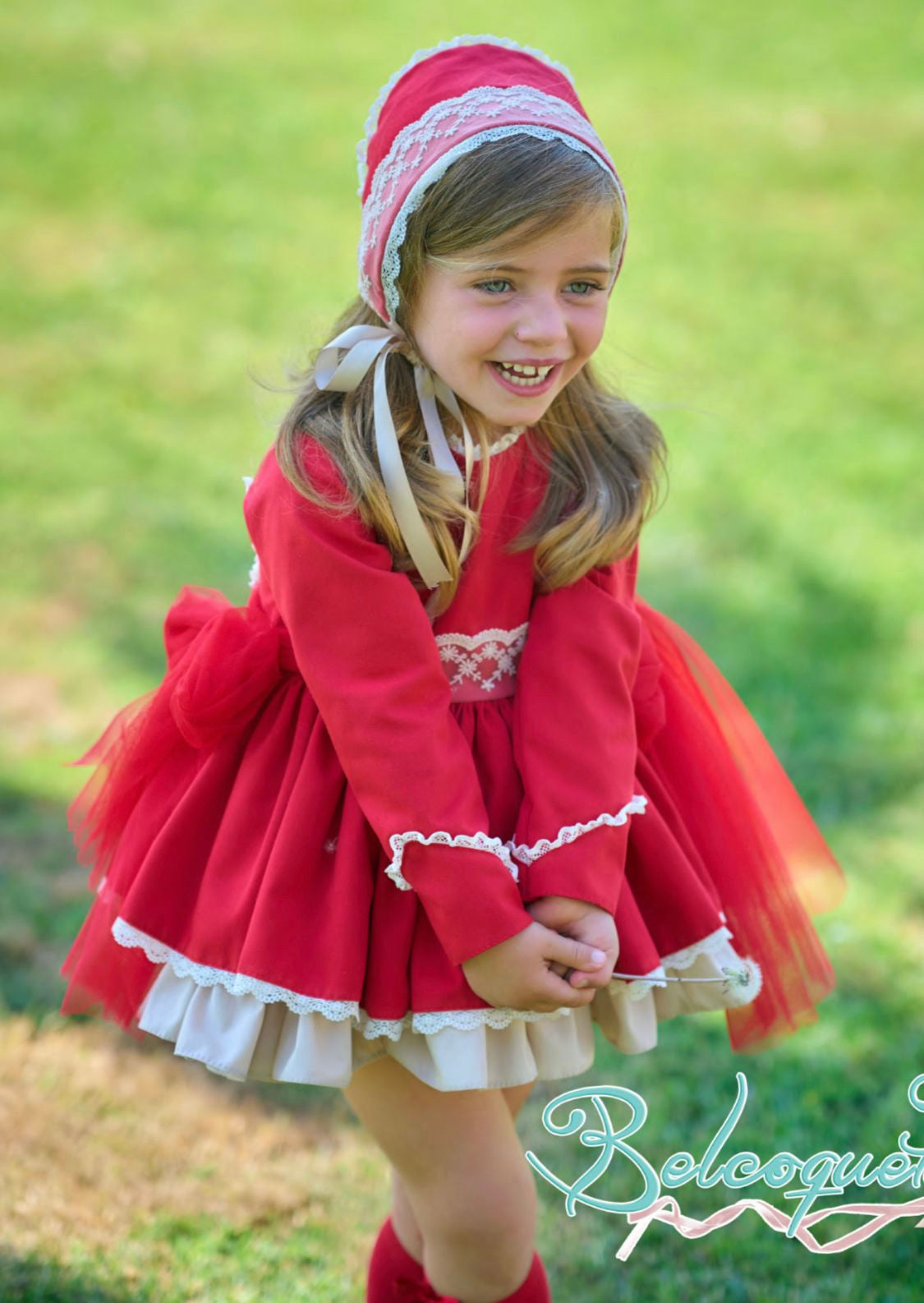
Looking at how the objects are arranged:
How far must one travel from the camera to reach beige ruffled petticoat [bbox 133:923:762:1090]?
1752mm

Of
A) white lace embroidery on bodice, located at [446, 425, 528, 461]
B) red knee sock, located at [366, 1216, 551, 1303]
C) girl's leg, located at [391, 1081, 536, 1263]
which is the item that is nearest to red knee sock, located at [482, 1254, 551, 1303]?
red knee sock, located at [366, 1216, 551, 1303]

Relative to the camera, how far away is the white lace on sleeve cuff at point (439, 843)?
1.71 m

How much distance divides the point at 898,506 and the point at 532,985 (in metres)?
4.31

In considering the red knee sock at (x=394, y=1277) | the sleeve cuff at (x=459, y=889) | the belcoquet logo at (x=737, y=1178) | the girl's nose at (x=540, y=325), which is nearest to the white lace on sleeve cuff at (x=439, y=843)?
the sleeve cuff at (x=459, y=889)

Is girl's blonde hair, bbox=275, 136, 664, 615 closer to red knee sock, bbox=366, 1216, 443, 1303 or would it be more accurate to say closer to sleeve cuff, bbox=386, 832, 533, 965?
sleeve cuff, bbox=386, 832, 533, 965

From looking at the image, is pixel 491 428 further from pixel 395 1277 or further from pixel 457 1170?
pixel 395 1277

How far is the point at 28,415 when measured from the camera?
634 centimetres

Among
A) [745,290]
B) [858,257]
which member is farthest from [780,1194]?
[858,257]

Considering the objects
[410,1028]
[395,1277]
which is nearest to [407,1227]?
[395,1277]

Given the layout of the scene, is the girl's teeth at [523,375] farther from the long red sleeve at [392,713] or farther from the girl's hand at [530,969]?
the girl's hand at [530,969]

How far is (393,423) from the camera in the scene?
72.7 inches

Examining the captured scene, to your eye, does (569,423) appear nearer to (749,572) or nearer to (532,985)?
(532,985)

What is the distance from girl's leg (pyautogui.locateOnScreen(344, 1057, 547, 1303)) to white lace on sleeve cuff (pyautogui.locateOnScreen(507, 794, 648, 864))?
329 millimetres

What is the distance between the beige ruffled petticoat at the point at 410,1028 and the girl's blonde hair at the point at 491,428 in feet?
1.79
